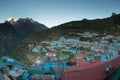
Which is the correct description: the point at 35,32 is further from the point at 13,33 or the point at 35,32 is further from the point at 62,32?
the point at 62,32

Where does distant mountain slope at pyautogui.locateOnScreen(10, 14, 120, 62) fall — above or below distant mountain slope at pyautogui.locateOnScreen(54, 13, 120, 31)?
below

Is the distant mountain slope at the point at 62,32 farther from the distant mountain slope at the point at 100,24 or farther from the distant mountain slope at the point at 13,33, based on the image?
the distant mountain slope at the point at 13,33

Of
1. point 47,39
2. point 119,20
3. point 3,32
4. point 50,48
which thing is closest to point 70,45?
point 50,48

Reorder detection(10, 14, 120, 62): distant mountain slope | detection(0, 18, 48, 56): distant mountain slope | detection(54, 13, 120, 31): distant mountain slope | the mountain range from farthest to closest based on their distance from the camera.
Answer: detection(0, 18, 48, 56): distant mountain slope < detection(54, 13, 120, 31): distant mountain slope < the mountain range < detection(10, 14, 120, 62): distant mountain slope

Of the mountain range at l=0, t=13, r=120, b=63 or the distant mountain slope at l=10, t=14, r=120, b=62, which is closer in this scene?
the distant mountain slope at l=10, t=14, r=120, b=62

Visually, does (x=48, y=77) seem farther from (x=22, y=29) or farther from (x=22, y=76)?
(x=22, y=29)

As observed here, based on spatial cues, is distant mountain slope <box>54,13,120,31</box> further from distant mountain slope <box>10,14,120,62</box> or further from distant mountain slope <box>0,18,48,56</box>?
distant mountain slope <box>0,18,48,56</box>

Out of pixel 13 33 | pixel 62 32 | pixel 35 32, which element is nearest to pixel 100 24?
pixel 62 32

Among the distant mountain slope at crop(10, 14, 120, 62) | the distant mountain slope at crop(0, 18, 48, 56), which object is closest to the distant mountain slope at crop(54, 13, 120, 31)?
the distant mountain slope at crop(10, 14, 120, 62)

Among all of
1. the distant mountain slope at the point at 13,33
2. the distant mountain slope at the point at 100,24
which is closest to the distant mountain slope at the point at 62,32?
the distant mountain slope at the point at 100,24
